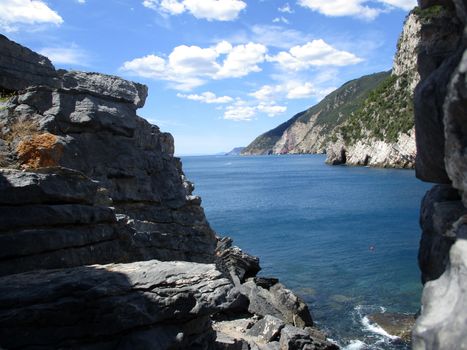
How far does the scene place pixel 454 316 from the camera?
31.6 ft

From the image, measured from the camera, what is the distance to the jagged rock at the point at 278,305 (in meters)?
27.2

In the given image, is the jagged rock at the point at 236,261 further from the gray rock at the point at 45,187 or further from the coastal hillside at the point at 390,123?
the coastal hillside at the point at 390,123

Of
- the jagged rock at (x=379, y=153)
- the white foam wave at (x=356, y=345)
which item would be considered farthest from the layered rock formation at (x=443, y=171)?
the jagged rock at (x=379, y=153)

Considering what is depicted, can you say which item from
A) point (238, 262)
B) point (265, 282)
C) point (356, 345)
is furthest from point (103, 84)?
point (238, 262)

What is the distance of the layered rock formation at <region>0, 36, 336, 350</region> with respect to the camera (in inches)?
390

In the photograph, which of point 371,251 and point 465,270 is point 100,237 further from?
point 371,251

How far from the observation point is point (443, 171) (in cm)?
1756

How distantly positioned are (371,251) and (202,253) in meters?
28.6

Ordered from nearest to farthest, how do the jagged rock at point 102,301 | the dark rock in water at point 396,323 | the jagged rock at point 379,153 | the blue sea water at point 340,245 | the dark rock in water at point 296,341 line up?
the jagged rock at point 102,301 → the dark rock in water at point 296,341 → the dark rock in water at point 396,323 → the blue sea water at point 340,245 → the jagged rock at point 379,153

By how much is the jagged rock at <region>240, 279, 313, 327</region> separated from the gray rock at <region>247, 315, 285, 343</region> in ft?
14.5

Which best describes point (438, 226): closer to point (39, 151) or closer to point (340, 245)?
point (39, 151)

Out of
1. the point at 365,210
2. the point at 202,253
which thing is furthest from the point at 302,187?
the point at 202,253

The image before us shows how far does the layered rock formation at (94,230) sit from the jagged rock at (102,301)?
22mm

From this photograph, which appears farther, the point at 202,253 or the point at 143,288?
the point at 202,253
